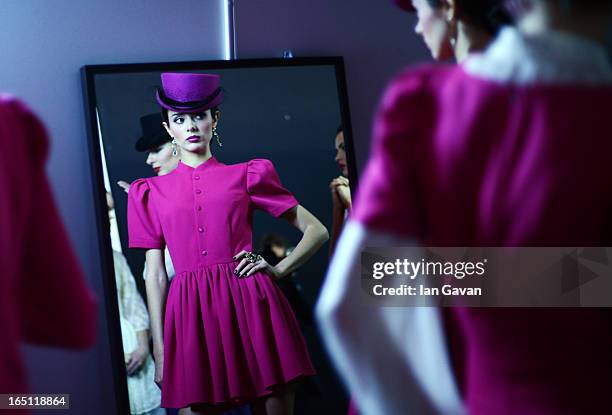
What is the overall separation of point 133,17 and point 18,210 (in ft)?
6.13

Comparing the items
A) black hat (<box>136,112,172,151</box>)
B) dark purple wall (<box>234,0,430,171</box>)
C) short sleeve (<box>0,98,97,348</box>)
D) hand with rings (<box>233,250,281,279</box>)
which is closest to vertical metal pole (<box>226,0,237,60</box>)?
dark purple wall (<box>234,0,430,171</box>)

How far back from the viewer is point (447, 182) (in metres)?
1.11

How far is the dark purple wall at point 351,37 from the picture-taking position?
2.97 metres

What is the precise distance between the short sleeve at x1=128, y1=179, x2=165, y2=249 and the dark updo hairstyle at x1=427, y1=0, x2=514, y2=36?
1476 mm

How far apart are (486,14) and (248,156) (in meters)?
1.48

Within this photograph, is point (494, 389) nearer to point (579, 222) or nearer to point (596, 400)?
point (596, 400)

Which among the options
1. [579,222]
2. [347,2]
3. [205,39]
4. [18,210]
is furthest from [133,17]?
[579,222]

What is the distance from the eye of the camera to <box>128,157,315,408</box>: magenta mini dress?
260 centimetres

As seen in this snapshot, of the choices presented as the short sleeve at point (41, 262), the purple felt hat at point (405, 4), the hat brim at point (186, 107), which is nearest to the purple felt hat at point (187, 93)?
the hat brim at point (186, 107)

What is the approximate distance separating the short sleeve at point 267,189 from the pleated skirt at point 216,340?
235 mm

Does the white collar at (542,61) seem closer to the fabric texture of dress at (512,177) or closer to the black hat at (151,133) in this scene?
the fabric texture of dress at (512,177)

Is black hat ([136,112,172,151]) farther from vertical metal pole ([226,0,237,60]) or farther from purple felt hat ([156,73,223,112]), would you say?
vertical metal pole ([226,0,237,60])

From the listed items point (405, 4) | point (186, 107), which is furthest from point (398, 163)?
point (186, 107)

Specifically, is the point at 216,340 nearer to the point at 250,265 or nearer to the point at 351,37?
the point at 250,265
